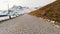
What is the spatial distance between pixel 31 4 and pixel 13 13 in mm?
3619

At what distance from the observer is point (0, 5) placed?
48.4ft

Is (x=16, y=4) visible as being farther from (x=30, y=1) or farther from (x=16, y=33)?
(x=16, y=33)

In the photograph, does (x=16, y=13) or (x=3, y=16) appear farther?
(x=16, y=13)

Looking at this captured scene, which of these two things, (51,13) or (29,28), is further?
(51,13)

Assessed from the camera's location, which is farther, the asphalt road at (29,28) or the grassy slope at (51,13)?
the grassy slope at (51,13)

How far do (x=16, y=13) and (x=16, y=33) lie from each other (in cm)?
602

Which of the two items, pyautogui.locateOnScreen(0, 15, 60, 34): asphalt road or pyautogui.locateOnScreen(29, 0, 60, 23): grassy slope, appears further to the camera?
pyautogui.locateOnScreen(29, 0, 60, 23): grassy slope

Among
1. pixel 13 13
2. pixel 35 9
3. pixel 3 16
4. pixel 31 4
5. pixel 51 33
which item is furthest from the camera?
pixel 31 4

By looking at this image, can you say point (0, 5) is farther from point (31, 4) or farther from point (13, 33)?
point (13, 33)

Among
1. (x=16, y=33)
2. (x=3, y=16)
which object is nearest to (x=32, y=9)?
(x=3, y=16)

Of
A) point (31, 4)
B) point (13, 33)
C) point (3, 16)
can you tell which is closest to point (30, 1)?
point (31, 4)

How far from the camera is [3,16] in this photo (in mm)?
11594

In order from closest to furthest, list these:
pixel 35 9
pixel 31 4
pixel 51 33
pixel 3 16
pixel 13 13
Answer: pixel 51 33 → pixel 3 16 → pixel 13 13 → pixel 35 9 → pixel 31 4

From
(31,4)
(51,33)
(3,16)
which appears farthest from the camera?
(31,4)
